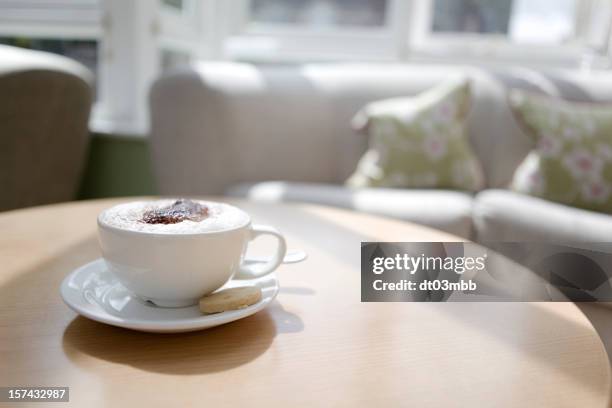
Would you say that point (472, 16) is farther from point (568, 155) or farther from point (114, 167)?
point (114, 167)

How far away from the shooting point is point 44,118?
173cm

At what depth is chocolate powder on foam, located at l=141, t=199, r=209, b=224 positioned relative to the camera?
21.5 inches

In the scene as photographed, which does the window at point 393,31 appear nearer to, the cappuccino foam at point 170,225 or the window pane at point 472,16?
the window pane at point 472,16

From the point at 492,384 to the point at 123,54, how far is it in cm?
201

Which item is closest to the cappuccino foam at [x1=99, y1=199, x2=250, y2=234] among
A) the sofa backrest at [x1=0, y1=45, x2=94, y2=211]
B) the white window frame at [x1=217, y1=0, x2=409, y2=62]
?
the sofa backrest at [x1=0, y1=45, x2=94, y2=211]

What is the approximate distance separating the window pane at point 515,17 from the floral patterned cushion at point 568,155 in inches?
37.7

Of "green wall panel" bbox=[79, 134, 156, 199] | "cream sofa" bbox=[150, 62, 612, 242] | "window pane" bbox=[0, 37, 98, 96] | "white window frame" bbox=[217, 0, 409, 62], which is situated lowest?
"green wall panel" bbox=[79, 134, 156, 199]

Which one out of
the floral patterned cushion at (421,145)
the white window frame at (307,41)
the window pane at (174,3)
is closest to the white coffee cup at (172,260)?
the floral patterned cushion at (421,145)

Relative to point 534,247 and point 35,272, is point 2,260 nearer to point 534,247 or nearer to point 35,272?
point 35,272

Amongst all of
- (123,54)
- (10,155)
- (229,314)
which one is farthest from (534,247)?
(123,54)

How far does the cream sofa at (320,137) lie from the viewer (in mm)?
1618

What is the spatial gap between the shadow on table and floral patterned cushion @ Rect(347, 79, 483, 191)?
1397mm

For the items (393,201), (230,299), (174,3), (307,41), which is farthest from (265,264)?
(307,41)

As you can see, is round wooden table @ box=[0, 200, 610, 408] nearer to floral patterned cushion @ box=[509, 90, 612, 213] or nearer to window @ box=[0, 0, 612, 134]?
floral patterned cushion @ box=[509, 90, 612, 213]
